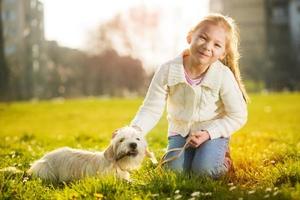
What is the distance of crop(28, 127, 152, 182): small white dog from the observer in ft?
18.6

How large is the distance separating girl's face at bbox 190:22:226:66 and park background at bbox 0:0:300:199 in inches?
25.1

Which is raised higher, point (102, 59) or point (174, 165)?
point (174, 165)

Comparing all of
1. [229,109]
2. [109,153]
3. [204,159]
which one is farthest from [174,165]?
[229,109]

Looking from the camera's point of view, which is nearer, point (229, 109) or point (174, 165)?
point (174, 165)

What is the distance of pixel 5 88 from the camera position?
38875 millimetres

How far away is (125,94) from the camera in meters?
51.9

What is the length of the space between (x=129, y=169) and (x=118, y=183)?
59 centimetres

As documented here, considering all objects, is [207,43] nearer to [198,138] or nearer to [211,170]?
[198,138]

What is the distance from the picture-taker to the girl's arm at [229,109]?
20.5 ft

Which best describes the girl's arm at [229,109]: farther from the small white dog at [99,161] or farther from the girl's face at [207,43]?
the small white dog at [99,161]

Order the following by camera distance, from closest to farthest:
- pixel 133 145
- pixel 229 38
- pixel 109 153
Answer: pixel 133 145 < pixel 109 153 < pixel 229 38

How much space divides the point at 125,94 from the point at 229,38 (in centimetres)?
4572

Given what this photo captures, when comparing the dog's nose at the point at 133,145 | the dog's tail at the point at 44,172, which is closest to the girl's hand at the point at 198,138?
the dog's nose at the point at 133,145

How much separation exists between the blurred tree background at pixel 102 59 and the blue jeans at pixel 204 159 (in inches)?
1356
